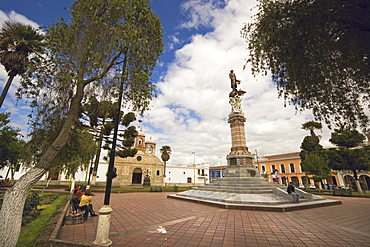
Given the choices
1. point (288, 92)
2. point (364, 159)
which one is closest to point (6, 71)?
point (288, 92)

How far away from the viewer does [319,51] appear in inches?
171

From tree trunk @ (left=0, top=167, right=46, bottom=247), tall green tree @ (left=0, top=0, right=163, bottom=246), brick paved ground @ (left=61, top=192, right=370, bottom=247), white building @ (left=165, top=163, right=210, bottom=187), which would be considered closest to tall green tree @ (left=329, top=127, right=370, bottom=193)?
brick paved ground @ (left=61, top=192, right=370, bottom=247)

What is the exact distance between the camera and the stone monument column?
13898 millimetres

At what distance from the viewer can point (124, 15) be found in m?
4.89

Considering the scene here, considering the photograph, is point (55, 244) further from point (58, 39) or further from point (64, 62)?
point (58, 39)

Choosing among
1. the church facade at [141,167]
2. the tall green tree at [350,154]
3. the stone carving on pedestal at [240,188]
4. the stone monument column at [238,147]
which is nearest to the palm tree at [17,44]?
the stone carving on pedestal at [240,188]

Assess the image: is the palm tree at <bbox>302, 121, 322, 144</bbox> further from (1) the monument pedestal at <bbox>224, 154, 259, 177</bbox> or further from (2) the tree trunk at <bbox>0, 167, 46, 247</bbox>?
(2) the tree trunk at <bbox>0, 167, 46, 247</bbox>

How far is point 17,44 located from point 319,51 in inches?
459

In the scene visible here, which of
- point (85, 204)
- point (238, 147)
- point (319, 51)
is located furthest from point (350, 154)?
point (85, 204)

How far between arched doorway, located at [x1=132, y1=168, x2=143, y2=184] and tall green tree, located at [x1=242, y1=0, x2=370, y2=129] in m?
34.2

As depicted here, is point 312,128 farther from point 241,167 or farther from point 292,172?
point 241,167

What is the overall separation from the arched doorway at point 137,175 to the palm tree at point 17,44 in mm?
29049

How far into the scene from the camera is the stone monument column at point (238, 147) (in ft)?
45.6

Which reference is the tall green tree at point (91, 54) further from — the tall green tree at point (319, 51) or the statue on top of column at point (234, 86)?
the statue on top of column at point (234, 86)
